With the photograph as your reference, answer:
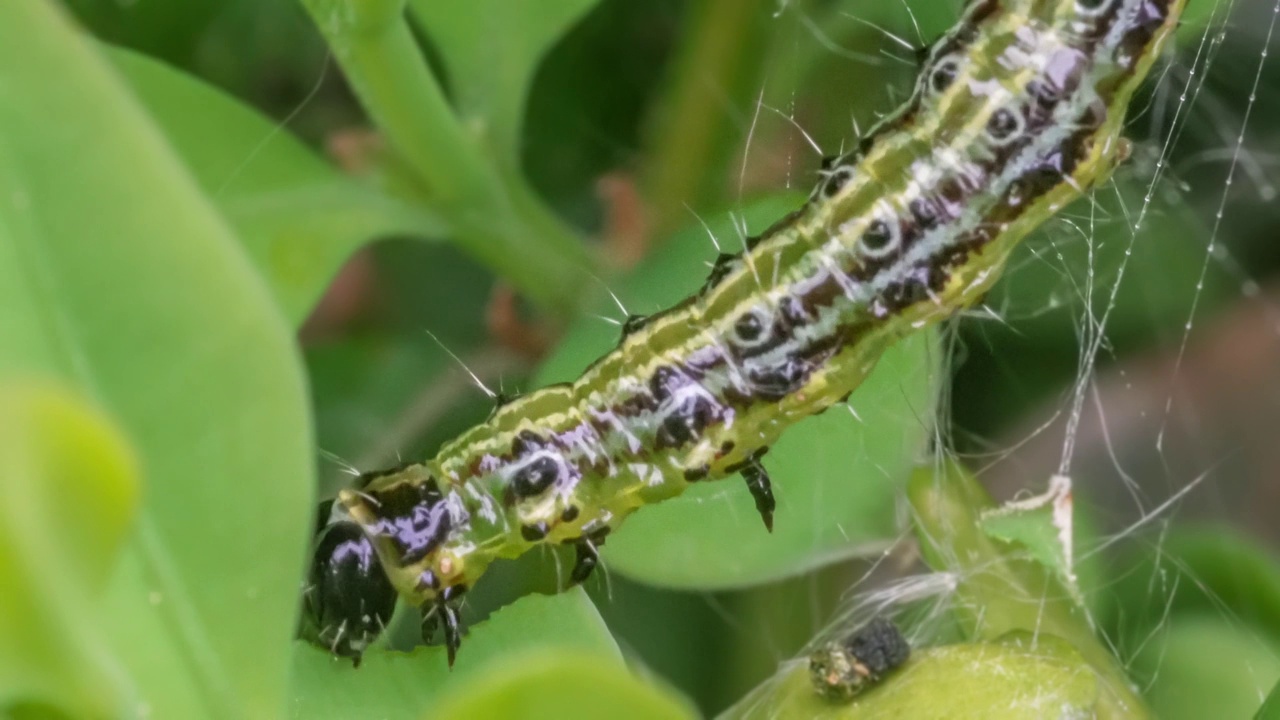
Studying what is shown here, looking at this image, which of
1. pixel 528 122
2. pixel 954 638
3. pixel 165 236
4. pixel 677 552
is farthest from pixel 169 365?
pixel 528 122

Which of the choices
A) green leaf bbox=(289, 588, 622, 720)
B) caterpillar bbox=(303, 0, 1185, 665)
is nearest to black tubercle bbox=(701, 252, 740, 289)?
caterpillar bbox=(303, 0, 1185, 665)

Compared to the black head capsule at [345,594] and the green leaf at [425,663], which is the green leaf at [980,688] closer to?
the green leaf at [425,663]

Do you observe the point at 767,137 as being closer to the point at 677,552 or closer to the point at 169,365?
the point at 677,552

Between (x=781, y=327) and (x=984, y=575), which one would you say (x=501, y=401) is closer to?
(x=781, y=327)

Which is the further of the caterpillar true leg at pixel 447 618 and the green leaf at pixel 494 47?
the green leaf at pixel 494 47

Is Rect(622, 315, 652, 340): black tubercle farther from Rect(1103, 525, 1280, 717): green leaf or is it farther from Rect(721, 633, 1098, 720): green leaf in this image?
Rect(1103, 525, 1280, 717): green leaf

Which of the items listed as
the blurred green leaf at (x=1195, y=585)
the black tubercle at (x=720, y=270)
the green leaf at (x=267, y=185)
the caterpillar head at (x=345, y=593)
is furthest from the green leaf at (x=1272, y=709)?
the green leaf at (x=267, y=185)
